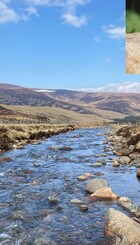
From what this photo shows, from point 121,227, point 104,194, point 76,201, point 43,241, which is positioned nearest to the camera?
point 121,227

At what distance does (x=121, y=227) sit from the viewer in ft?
26.8

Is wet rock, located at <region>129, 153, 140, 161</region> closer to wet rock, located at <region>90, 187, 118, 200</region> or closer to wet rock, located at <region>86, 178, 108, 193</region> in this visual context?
wet rock, located at <region>86, 178, 108, 193</region>

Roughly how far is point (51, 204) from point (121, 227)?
4983 millimetres

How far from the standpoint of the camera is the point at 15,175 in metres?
18.7

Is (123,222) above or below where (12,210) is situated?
above

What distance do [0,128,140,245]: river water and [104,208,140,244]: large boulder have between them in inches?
21.5

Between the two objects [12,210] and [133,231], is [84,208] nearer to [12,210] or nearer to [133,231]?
[12,210]

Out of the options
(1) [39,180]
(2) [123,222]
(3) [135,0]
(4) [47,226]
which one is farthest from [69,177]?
(3) [135,0]

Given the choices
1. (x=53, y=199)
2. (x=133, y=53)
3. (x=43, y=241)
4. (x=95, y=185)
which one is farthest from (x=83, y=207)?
(x=133, y=53)

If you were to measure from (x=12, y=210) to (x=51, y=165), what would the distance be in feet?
37.6

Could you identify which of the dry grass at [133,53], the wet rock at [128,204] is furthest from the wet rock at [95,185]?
the dry grass at [133,53]

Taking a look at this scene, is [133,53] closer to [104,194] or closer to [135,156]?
[104,194]

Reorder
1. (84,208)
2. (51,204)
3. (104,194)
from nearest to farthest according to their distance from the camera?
1. (84,208)
2. (51,204)
3. (104,194)

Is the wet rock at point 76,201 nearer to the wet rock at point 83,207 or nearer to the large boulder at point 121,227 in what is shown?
the wet rock at point 83,207
